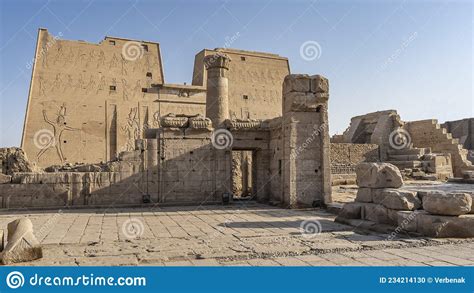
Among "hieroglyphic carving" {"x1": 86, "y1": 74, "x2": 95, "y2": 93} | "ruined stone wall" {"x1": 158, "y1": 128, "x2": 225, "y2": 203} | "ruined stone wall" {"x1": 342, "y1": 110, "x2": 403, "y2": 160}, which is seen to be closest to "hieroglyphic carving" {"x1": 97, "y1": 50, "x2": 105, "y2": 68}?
"hieroglyphic carving" {"x1": 86, "y1": 74, "x2": 95, "y2": 93}

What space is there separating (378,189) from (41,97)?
743 inches

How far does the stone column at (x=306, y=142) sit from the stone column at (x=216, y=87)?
11.9ft

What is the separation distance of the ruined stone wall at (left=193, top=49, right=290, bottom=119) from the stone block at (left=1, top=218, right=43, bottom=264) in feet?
71.4

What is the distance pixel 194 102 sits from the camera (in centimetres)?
2420

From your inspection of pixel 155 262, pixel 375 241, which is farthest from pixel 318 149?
pixel 155 262

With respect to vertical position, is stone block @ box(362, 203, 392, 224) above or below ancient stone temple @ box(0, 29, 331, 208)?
below

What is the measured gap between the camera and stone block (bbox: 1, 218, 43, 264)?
14.7 feet

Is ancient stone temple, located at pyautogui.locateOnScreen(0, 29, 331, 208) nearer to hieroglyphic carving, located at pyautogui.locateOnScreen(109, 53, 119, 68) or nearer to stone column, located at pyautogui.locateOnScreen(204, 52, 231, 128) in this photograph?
stone column, located at pyautogui.locateOnScreen(204, 52, 231, 128)

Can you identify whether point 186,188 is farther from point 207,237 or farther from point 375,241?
point 375,241

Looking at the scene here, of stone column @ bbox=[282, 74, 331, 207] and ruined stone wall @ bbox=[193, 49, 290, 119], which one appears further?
ruined stone wall @ bbox=[193, 49, 290, 119]

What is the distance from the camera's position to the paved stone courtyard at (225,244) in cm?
474

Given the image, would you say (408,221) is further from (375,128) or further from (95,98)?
(95,98)

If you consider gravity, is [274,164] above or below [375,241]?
above

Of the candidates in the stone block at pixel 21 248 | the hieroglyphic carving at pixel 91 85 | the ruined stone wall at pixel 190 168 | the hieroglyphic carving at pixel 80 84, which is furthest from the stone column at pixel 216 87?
the hieroglyphic carving at pixel 80 84
